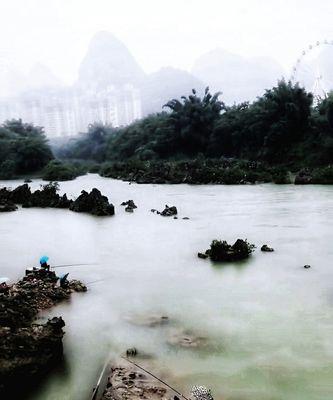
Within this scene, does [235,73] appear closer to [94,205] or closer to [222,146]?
[222,146]

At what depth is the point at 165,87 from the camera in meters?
102

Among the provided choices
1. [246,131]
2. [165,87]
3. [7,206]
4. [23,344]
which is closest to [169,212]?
[7,206]

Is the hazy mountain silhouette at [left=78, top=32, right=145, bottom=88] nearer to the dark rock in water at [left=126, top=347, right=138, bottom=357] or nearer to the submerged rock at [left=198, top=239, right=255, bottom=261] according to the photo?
the submerged rock at [left=198, top=239, right=255, bottom=261]

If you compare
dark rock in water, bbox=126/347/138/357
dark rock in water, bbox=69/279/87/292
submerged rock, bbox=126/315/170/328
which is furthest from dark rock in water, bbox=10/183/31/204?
dark rock in water, bbox=126/347/138/357

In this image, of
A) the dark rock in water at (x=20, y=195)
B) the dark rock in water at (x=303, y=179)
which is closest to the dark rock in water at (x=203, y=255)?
the dark rock in water at (x=303, y=179)

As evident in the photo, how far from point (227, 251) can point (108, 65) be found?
125907 millimetres

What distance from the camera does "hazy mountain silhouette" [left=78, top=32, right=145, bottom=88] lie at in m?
123

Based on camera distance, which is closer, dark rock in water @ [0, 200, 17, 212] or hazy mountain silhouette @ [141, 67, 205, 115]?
dark rock in water @ [0, 200, 17, 212]

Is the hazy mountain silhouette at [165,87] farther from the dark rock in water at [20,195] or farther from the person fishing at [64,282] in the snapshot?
the person fishing at [64,282]

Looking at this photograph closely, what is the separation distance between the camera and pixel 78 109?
108 meters

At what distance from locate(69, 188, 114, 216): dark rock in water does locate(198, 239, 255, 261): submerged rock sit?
22.6ft

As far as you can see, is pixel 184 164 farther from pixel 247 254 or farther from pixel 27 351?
pixel 27 351

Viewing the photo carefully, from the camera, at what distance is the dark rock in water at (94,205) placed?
16391mm

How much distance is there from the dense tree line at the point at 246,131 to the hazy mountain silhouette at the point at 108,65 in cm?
8570
